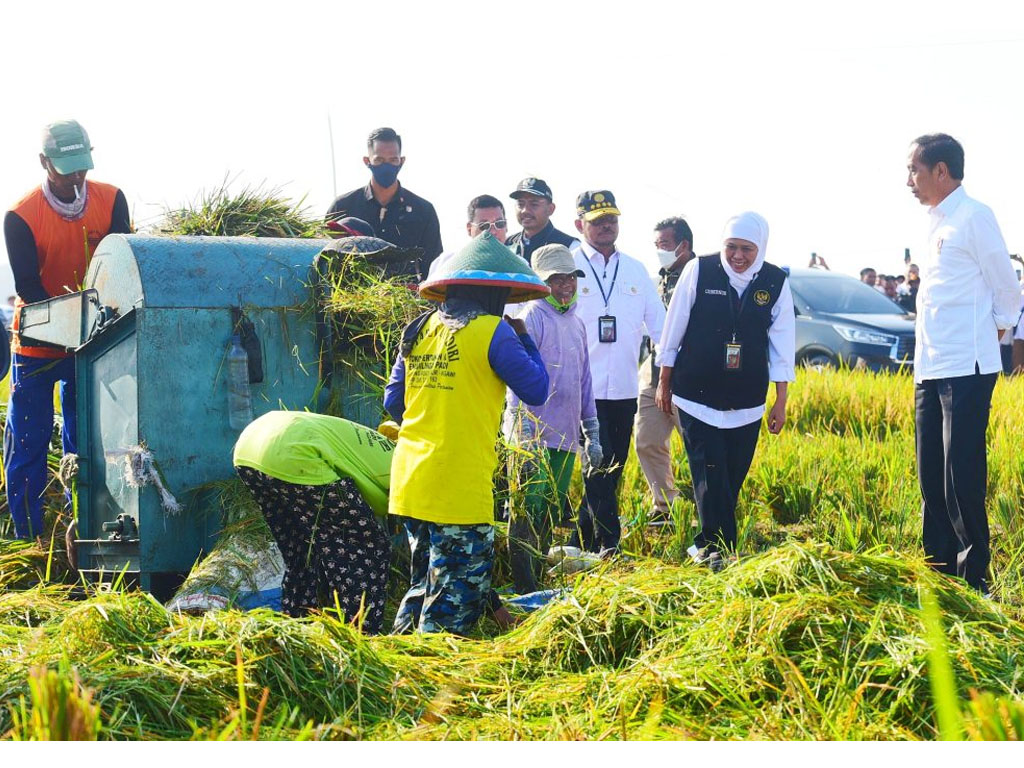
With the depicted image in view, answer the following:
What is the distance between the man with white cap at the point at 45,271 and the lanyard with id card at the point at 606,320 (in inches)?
104

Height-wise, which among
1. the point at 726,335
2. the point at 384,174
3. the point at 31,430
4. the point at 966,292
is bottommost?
the point at 31,430

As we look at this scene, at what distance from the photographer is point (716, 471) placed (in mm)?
5855

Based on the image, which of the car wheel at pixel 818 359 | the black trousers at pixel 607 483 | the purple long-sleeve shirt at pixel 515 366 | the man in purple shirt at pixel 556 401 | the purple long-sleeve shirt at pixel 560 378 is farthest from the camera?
the car wheel at pixel 818 359

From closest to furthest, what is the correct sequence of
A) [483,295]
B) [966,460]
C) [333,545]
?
[483,295], [333,545], [966,460]

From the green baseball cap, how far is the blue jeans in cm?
97

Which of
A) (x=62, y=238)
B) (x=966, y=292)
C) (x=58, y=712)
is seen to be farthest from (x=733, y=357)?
(x=58, y=712)

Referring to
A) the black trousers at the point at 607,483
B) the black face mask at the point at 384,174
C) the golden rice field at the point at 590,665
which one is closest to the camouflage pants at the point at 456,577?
the golden rice field at the point at 590,665

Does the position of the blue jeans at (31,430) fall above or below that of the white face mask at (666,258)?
below

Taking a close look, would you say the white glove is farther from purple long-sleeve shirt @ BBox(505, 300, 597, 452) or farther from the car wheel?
the car wheel

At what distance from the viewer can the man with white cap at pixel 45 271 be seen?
5988mm

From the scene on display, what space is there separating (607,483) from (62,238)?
10.2 feet

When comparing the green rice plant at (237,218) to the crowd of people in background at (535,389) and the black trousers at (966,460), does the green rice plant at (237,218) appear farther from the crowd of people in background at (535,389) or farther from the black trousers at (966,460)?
the black trousers at (966,460)

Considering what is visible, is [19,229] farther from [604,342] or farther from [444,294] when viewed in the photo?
[604,342]

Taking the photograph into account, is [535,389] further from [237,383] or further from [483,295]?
[237,383]
